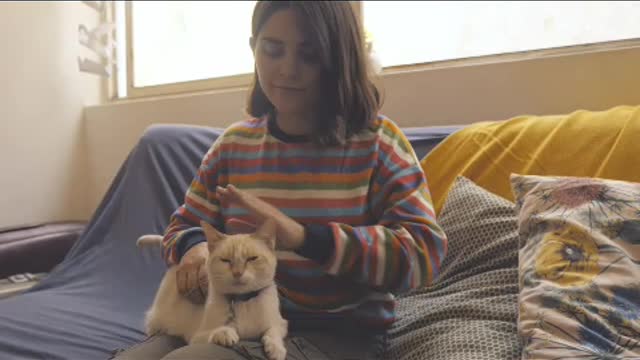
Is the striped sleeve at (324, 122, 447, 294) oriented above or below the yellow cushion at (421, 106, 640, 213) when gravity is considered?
below

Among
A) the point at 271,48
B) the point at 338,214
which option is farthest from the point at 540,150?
the point at 271,48

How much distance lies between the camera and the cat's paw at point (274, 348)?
65 cm

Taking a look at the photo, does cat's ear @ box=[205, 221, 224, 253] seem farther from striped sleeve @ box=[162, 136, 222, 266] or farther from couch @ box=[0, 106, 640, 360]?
couch @ box=[0, 106, 640, 360]

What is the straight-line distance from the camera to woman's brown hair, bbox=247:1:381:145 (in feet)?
2.34

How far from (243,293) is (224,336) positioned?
6cm

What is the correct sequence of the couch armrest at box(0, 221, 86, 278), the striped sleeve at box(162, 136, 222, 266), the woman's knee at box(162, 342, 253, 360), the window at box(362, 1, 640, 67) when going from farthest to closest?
the couch armrest at box(0, 221, 86, 278) → the window at box(362, 1, 640, 67) → the striped sleeve at box(162, 136, 222, 266) → the woman's knee at box(162, 342, 253, 360)

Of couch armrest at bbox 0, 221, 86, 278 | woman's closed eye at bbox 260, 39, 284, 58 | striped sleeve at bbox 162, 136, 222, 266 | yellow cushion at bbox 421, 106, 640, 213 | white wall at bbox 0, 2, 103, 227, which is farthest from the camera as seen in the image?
white wall at bbox 0, 2, 103, 227

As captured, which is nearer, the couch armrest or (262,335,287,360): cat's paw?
(262,335,287,360): cat's paw

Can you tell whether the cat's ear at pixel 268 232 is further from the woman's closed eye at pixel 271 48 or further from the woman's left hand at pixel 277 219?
the woman's closed eye at pixel 271 48

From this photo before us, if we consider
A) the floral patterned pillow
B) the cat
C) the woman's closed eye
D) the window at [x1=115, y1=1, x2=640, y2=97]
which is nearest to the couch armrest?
the window at [x1=115, y1=1, x2=640, y2=97]

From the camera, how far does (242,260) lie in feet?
2.18

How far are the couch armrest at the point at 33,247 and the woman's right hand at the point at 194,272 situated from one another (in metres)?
1.02

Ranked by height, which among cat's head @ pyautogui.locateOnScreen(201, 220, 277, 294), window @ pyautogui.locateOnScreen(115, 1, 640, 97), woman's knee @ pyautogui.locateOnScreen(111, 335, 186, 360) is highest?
window @ pyautogui.locateOnScreen(115, 1, 640, 97)

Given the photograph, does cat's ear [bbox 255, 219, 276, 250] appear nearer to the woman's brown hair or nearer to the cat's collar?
the cat's collar
